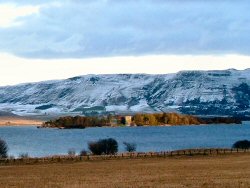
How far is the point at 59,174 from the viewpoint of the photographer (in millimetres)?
57281

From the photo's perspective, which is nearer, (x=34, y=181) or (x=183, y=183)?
(x=183, y=183)

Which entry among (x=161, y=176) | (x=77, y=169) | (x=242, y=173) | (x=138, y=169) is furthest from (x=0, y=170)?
(x=242, y=173)

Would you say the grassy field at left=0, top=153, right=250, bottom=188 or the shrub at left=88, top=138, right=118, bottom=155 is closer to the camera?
the grassy field at left=0, top=153, right=250, bottom=188

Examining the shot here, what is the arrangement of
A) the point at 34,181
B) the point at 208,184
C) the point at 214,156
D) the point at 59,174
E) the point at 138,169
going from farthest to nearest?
the point at 214,156 → the point at 138,169 → the point at 59,174 → the point at 34,181 → the point at 208,184

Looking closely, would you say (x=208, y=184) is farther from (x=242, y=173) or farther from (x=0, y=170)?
(x=0, y=170)

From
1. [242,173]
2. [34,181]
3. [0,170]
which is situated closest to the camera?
[34,181]

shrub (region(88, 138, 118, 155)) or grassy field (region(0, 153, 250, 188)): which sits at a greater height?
shrub (region(88, 138, 118, 155))

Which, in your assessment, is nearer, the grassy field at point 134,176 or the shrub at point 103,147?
the grassy field at point 134,176

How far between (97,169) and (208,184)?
68.5 feet

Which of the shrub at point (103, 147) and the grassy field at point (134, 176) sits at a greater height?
the shrub at point (103, 147)

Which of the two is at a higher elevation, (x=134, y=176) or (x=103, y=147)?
(x=103, y=147)

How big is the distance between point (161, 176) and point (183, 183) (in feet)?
21.5

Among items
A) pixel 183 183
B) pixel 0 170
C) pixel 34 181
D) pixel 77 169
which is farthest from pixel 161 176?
pixel 0 170

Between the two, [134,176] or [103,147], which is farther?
[103,147]
